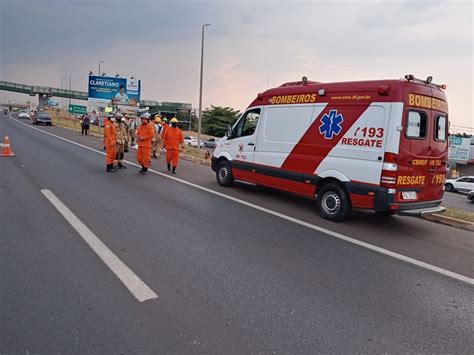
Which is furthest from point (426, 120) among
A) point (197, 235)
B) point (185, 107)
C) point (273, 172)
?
point (185, 107)

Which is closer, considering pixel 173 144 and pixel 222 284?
pixel 222 284

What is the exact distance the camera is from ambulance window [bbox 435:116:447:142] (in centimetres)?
683

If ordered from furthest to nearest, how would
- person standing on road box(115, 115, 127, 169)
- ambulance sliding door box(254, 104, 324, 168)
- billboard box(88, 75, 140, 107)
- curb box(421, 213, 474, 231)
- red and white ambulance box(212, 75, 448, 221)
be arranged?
billboard box(88, 75, 140, 107) → person standing on road box(115, 115, 127, 169) → ambulance sliding door box(254, 104, 324, 168) → curb box(421, 213, 474, 231) → red and white ambulance box(212, 75, 448, 221)

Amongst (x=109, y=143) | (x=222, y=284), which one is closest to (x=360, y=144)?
(x=222, y=284)

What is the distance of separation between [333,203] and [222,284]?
3.67 meters

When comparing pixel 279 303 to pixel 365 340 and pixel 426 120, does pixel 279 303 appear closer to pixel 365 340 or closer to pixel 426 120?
pixel 365 340

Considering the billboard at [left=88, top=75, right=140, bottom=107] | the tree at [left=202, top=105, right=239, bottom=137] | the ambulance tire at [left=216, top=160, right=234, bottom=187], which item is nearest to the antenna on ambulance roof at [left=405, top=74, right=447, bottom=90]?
the ambulance tire at [left=216, top=160, right=234, bottom=187]

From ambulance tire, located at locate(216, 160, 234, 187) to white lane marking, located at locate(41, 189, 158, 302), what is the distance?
426cm

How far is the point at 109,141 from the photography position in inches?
440

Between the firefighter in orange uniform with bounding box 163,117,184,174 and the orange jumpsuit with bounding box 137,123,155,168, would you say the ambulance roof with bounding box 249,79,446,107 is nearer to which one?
the firefighter in orange uniform with bounding box 163,117,184,174

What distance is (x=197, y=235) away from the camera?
552cm

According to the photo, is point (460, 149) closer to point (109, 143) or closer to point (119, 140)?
point (119, 140)

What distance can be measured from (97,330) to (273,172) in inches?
229

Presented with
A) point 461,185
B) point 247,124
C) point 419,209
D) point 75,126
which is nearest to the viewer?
point 419,209
